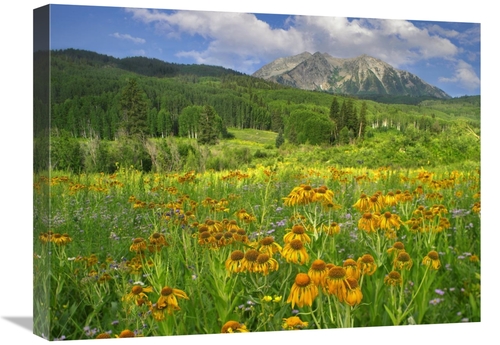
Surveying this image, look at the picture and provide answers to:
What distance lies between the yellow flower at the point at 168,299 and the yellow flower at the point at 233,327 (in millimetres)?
423

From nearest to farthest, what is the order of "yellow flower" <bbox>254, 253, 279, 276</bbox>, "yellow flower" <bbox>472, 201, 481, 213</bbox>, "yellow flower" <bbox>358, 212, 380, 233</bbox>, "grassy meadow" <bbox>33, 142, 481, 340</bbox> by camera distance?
"yellow flower" <bbox>254, 253, 279, 276</bbox>
"grassy meadow" <bbox>33, 142, 481, 340</bbox>
"yellow flower" <bbox>358, 212, 380, 233</bbox>
"yellow flower" <bbox>472, 201, 481, 213</bbox>

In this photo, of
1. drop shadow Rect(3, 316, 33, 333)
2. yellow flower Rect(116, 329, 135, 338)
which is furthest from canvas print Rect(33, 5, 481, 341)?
drop shadow Rect(3, 316, 33, 333)

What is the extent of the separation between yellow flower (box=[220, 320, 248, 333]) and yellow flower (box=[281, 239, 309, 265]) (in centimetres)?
71

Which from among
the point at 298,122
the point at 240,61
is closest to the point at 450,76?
the point at 298,122

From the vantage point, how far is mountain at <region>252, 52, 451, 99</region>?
7637 mm

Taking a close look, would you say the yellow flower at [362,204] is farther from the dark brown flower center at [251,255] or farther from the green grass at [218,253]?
the dark brown flower center at [251,255]

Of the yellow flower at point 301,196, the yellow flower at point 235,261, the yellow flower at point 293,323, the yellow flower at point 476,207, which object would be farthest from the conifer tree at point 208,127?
the yellow flower at point 476,207

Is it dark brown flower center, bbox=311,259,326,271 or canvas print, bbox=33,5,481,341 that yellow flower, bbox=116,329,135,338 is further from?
Result: dark brown flower center, bbox=311,259,326,271

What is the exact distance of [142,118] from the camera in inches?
274

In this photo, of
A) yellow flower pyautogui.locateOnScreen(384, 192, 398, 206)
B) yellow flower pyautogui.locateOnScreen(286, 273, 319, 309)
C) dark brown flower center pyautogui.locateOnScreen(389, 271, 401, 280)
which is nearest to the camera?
yellow flower pyautogui.locateOnScreen(286, 273, 319, 309)

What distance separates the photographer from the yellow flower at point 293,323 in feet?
21.0

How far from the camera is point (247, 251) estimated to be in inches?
255

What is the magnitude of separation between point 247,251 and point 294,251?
15.8 inches

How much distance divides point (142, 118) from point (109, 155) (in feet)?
1.54
